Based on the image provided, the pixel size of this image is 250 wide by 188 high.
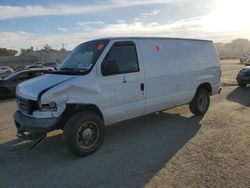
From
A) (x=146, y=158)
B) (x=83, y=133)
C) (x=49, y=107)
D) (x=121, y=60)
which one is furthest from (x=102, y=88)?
(x=146, y=158)

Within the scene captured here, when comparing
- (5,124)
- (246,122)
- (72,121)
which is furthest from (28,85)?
(246,122)

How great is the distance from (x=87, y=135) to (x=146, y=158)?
1205 millimetres

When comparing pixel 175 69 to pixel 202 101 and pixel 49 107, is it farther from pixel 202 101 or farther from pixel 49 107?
pixel 49 107

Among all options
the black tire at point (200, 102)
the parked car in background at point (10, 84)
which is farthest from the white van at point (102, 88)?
the parked car in background at point (10, 84)

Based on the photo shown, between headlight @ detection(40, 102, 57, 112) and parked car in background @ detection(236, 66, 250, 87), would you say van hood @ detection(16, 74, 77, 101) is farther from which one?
parked car in background @ detection(236, 66, 250, 87)

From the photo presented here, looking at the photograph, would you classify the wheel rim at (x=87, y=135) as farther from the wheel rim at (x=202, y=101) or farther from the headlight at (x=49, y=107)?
the wheel rim at (x=202, y=101)

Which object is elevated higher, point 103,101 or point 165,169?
point 103,101

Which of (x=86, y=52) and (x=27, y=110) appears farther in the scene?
(x=86, y=52)

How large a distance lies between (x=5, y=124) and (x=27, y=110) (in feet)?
11.1

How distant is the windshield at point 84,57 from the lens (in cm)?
630

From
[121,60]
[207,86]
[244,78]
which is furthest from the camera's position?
[244,78]

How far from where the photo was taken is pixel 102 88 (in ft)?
20.3

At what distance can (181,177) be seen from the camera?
479 centimetres

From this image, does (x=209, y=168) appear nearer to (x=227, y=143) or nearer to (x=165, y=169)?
(x=165, y=169)
